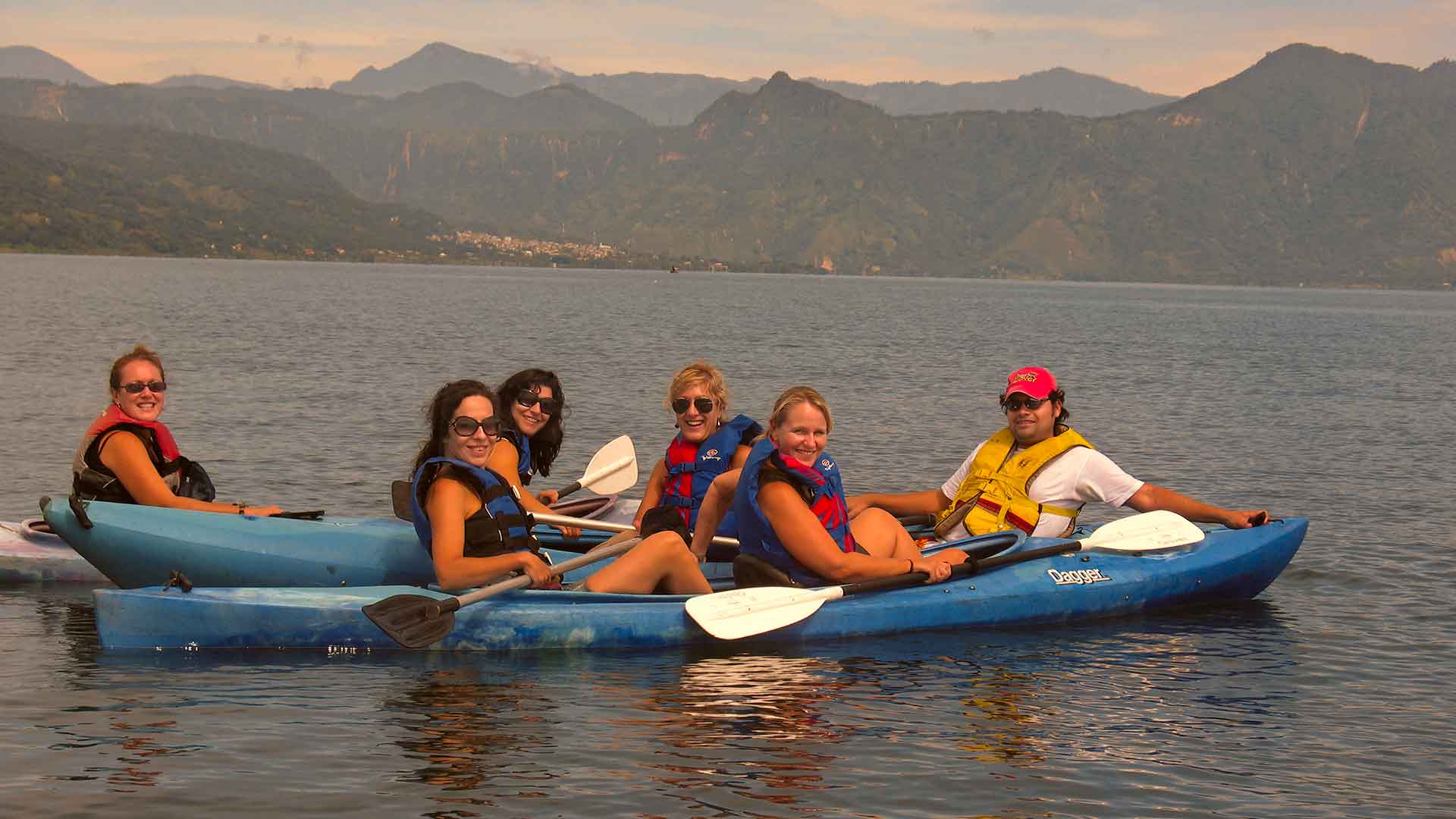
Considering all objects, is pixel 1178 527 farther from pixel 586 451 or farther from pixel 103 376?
pixel 103 376

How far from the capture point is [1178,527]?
38.0 feet

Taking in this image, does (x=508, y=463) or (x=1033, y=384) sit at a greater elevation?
(x=1033, y=384)

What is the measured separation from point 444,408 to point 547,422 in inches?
118

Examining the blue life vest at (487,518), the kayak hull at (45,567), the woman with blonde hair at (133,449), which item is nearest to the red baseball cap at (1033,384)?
the blue life vest at (487,518)

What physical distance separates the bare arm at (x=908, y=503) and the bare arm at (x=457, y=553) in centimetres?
315


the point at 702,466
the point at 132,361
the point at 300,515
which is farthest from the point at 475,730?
the point at 132,361

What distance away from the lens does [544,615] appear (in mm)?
9648

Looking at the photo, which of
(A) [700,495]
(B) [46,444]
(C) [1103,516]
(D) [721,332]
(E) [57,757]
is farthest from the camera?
(D) [721,332]

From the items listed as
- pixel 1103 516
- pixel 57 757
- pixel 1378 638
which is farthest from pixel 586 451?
pixel 57 757

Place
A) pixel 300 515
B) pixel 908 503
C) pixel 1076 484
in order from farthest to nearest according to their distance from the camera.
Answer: pixel 908 503
pixel 300 515
pixel 1076 484

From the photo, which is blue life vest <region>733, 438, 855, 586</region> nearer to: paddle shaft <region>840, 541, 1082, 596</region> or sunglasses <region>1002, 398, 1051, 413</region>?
paddle shaft <region>840, 541, 1082, 596</region>

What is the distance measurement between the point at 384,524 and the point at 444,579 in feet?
8.00

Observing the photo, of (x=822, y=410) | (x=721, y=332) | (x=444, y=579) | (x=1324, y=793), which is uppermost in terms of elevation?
(x=721, y=332)

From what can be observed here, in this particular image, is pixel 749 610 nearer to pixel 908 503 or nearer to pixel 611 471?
pixel 908 503
